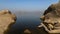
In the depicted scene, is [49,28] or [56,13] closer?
[49,28]

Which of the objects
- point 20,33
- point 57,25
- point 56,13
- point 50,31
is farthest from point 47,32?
point 56,13

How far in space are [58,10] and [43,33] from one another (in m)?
6.32

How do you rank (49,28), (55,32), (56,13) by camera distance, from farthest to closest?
(56,13)
(49,28)
(55,32)

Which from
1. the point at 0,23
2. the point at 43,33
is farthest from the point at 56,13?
the point at 0,23

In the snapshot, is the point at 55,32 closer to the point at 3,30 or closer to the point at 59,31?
the point at 59,31

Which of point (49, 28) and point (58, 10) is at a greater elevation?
point (58, 10)

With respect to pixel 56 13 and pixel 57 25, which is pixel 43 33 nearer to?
pixel 57 25

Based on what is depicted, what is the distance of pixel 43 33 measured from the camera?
13625 mm

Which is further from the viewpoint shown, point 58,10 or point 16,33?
point 58,10

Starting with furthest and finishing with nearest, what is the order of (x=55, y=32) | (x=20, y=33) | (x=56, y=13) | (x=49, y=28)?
(x=56, y=13), (x=20, y=33), (x=49, y=28), (x=55, y=32)

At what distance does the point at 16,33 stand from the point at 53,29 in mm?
4759

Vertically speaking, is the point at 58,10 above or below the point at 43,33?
above

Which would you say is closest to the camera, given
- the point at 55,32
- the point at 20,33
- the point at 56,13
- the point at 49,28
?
Result: the point at 55,32

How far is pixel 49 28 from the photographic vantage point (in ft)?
44.7
